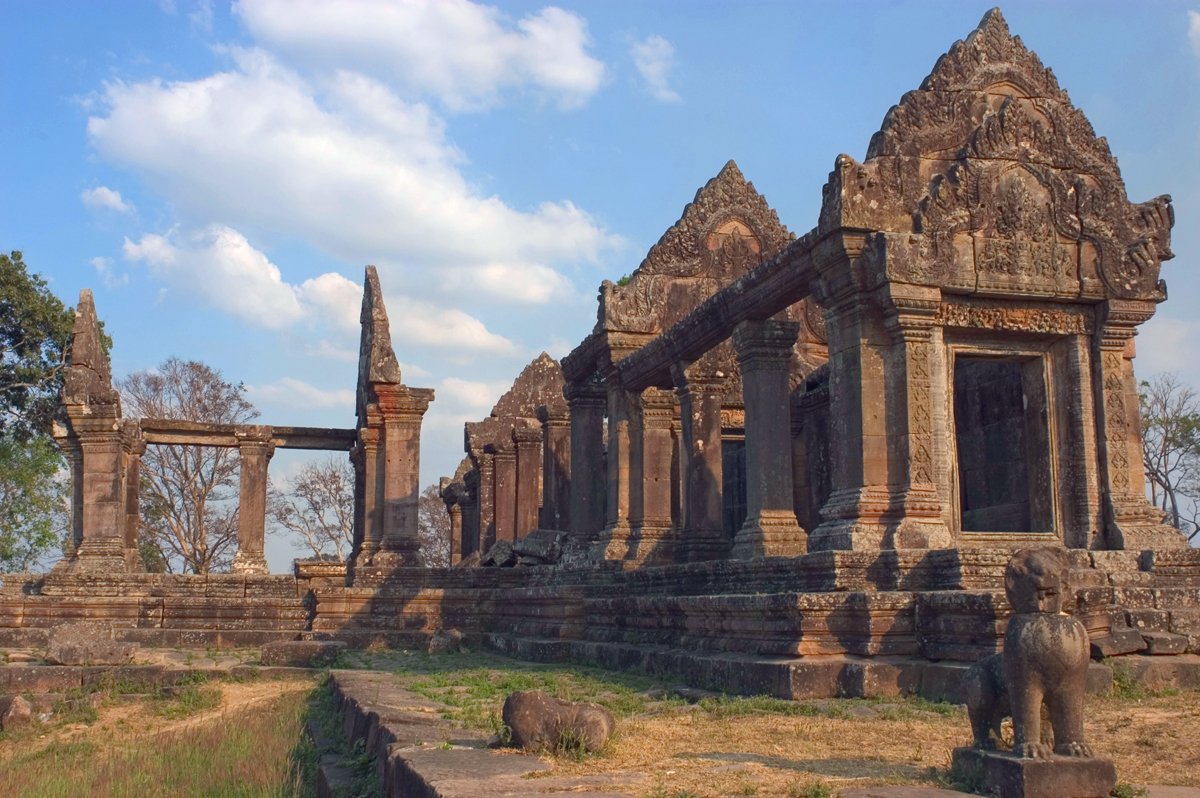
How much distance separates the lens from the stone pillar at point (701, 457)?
44.6 feet

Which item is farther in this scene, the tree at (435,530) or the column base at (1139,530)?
the tree at (435,530)

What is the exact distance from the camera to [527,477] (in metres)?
22.1

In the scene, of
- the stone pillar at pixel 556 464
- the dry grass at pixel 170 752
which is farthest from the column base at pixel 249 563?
the dry grass at pixel 170 752

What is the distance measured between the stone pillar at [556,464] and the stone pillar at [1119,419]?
34.0 ft

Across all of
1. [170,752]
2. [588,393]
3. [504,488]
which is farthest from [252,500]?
[170,752]

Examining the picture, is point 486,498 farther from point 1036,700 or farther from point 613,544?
point 1036,700

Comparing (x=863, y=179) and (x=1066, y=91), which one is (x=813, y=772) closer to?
(x=863, y=179)

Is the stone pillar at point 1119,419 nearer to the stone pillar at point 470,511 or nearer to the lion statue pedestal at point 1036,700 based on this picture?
the lion statue pedestal at point 1036,700

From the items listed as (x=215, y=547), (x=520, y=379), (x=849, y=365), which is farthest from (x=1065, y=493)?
(x=215, y=547)

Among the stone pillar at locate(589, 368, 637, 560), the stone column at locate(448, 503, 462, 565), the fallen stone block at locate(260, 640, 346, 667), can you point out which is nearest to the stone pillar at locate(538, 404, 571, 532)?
the stone pillar at locate(589, 368, 637, 560)

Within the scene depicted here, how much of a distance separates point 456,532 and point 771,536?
20.3 m

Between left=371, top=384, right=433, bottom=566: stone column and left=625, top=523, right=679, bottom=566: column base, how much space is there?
465 centimetres

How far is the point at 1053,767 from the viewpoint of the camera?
13.2 ft

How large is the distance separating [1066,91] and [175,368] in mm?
30042
